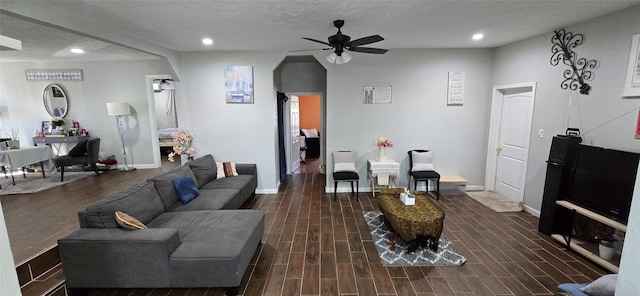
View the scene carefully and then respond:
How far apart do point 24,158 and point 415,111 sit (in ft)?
24.7

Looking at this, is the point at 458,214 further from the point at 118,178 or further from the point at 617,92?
A: the point at 118,178

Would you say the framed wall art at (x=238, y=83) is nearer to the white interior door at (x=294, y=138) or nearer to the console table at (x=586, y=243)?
the white interior door at (x=294, y=138)

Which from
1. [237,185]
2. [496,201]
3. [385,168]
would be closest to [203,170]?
[237,185]

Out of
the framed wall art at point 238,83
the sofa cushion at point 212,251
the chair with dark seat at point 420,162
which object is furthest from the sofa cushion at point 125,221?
the chair with dark seat at point 420,162

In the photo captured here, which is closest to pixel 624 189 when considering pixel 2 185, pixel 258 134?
pixel 258 134

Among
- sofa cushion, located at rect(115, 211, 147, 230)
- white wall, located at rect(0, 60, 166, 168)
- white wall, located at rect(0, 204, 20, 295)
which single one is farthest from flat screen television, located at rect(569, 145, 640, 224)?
white wall, located at rect(0, 60, 166, 168)

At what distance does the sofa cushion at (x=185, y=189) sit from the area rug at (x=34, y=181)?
3.25 m

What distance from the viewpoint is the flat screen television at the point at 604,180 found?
2.55 meters

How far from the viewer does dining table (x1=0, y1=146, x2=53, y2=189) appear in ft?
16.0

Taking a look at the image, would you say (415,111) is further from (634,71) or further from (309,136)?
(309,136)

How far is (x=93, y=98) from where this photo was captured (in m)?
6.33

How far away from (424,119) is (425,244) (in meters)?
2.67

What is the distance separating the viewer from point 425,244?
10.1 ft

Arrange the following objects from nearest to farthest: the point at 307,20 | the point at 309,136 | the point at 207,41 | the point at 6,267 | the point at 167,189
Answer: the point at 6,267
the point at 307,20
the point at 167,189
the point at 207,41
the point at 309,136
